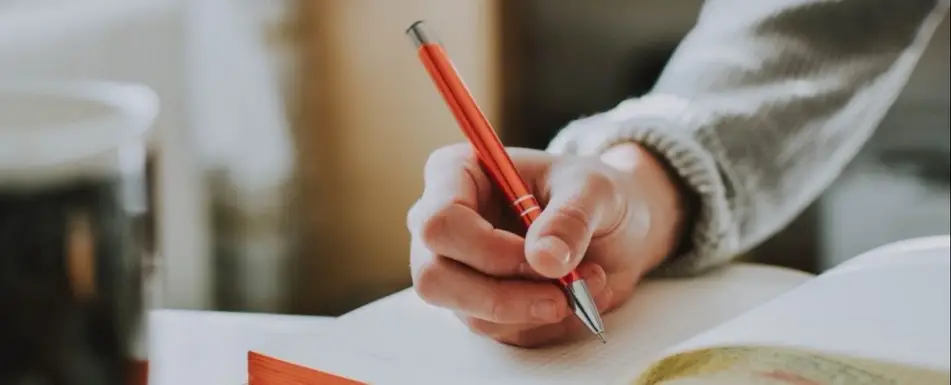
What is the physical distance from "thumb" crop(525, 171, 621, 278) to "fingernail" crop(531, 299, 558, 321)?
0.01m

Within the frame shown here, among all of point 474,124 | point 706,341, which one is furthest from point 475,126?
point 706,341

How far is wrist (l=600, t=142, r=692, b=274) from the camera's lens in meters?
0.37

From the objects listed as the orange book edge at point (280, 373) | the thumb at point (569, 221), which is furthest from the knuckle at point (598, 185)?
the orange book edge at point (280, 373)

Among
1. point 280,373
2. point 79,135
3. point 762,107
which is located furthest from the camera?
point 762,107

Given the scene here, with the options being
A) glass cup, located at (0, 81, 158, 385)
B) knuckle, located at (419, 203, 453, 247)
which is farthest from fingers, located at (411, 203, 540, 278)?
glass cup, located at (0, 81, 158, 385)

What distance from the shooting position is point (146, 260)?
0.19 meters

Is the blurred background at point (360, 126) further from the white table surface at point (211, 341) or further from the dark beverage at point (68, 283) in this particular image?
the dark beverage at point (68, 283)

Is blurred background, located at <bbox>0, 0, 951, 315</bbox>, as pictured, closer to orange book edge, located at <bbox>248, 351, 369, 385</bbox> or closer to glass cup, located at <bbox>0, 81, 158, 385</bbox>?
orange book edge, located at <bbox>248, 351, 369, 385</bbox>

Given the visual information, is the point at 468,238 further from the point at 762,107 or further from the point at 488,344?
the point at 762,107

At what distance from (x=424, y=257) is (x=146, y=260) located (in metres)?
0.15

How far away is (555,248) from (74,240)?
6.2 inches

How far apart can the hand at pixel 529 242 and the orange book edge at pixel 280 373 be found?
0.05 metres

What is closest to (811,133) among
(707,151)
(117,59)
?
(707,151)

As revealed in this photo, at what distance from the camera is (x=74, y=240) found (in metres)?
0.16
